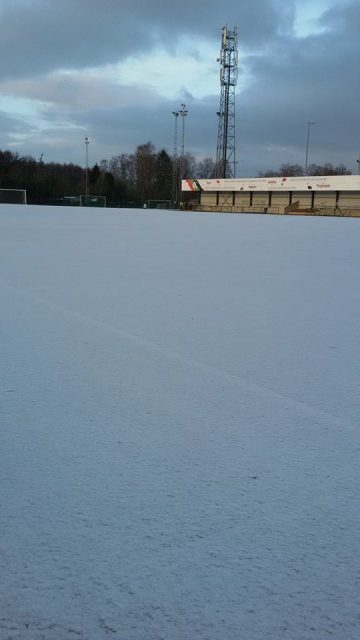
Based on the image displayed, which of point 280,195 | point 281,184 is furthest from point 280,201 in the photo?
point 281,184

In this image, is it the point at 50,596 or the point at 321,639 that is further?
the point at 50,596

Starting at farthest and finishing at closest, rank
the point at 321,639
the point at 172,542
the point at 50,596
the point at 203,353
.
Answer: the point at 203,353 < the point at 172,542 < the point at 50,596 < the point at 321,639

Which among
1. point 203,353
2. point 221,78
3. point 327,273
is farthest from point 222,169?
point 203,353

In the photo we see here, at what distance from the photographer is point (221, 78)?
59.2 meters

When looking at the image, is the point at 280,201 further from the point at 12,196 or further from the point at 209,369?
the point at 209,369

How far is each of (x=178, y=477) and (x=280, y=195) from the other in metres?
57.6

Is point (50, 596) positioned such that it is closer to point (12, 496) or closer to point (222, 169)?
point (12, 496)

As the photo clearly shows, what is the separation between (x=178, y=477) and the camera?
2510 mm

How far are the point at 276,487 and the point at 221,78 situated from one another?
62423mm

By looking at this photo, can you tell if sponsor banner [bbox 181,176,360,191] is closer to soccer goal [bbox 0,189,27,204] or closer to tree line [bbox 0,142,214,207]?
tree line [bbox 0,142,214,207]

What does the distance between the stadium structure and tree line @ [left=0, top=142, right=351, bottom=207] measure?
907cm

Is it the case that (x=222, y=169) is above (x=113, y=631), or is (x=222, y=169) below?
above

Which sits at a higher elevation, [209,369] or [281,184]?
[281,184]

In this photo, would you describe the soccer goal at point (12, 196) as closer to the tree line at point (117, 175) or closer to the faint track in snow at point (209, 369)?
the tree line at point (117, 175)
